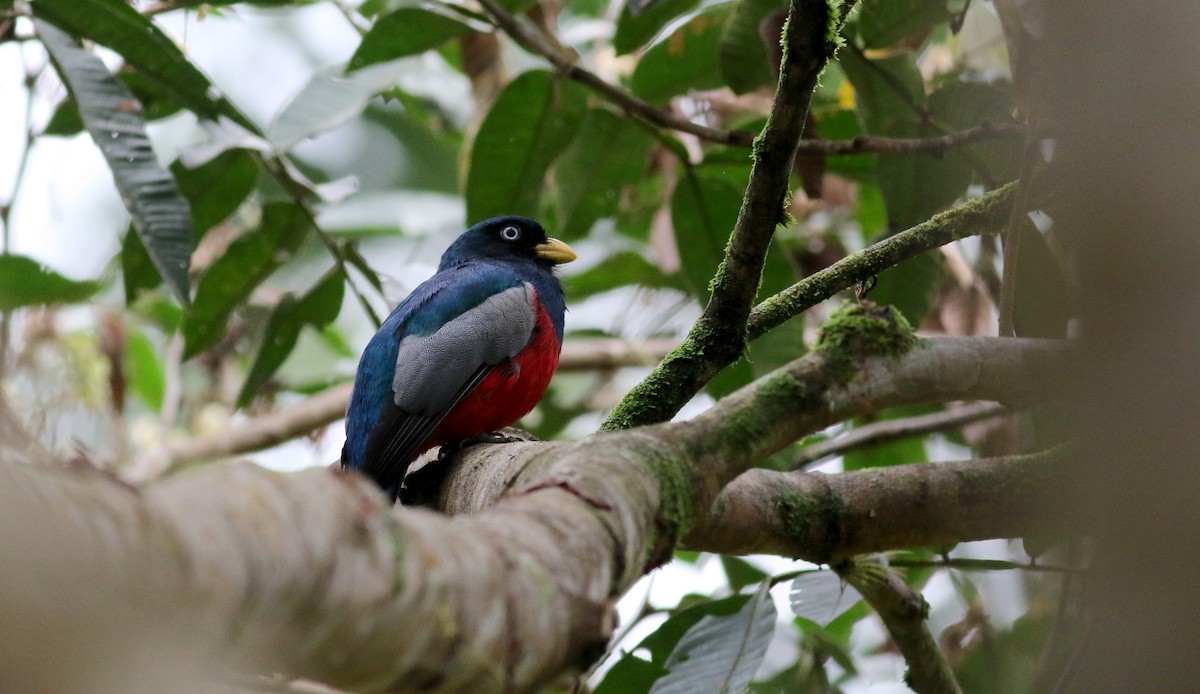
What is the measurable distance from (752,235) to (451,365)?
2424 millimetres

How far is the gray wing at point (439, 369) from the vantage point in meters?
4.15

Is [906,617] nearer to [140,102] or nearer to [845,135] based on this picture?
[845,135]

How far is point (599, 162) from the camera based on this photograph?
5039 mm

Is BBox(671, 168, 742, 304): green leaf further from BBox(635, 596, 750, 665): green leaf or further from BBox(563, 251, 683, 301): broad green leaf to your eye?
BBox(563, 251, 683, 301): broad green leaf

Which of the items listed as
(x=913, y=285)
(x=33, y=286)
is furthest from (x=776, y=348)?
(x=33, y=286)

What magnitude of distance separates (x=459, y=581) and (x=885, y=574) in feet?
Answer: 7.64

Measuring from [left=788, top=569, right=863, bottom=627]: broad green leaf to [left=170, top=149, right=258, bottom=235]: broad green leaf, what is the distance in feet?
9.65

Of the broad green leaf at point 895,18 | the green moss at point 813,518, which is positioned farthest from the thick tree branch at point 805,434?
the broad green leaf at point 895,18

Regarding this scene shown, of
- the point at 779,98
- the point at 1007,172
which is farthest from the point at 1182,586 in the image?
the point at 1007,172

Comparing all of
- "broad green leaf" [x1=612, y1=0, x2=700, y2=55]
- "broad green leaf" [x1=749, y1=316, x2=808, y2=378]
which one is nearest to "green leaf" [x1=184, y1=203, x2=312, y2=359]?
"broad green leaf" [x1=612, y1=0, x2=700, y2=55]

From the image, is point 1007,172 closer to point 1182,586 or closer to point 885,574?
point 885,574

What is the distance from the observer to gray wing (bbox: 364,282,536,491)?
4.15 m

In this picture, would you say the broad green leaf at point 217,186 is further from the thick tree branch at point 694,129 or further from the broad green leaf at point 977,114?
the broad green leaf at point 977,114

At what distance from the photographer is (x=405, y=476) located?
Result: 13.6 ft
